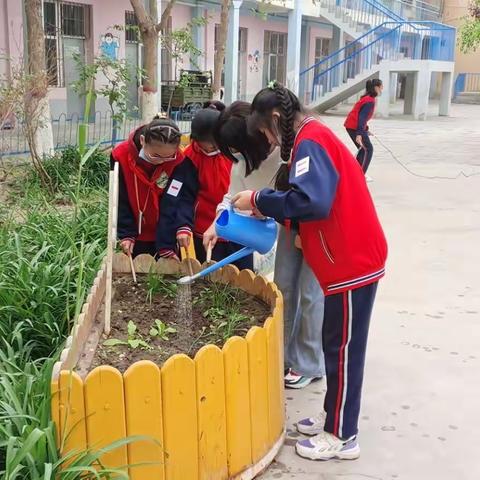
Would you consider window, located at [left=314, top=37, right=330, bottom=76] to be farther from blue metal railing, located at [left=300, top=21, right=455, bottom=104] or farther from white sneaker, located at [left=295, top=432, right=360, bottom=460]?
white sneaker, located at [left=295, top=432, right=360, bottom=460]

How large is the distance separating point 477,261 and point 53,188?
13.4 ft

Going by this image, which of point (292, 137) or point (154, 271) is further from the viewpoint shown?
point (154, 271)

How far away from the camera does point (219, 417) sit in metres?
2.12

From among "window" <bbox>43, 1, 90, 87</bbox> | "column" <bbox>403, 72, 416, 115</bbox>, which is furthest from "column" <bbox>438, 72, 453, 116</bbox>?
"window" <bbox>43, 1, 90, 87</bbox>

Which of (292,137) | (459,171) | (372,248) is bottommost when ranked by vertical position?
(459,171)

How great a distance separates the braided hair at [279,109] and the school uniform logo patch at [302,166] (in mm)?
163

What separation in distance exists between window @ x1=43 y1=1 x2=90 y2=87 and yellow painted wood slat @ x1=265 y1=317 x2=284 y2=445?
1218cm

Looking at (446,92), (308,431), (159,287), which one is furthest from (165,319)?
(446,92)

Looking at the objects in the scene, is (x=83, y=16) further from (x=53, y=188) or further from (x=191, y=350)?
(x=191, y=350)

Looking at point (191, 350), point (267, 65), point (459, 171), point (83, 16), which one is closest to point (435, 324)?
point (191, 350)

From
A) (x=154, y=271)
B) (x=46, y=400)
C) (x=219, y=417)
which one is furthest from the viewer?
(x=154, y=271)

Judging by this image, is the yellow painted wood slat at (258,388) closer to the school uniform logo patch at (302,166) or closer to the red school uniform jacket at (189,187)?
the school uniform logo patch at (302,166)

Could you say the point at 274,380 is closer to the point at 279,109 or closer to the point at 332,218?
the point at 332,218

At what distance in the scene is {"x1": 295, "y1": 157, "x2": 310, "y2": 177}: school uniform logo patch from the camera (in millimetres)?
2148
